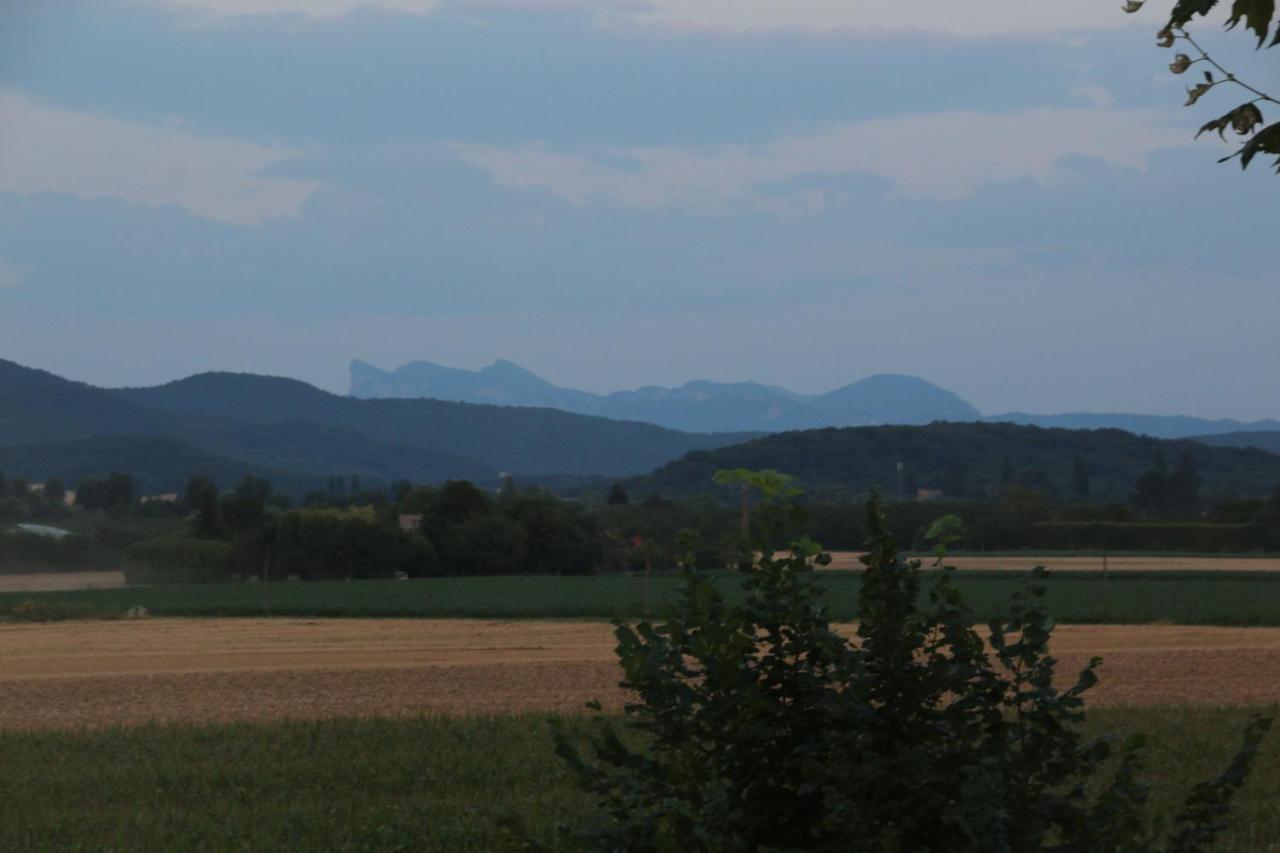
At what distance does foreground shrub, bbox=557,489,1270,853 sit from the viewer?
4.43 m

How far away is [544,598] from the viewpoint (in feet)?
167

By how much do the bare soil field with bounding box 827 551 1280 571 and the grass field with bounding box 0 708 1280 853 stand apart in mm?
47326

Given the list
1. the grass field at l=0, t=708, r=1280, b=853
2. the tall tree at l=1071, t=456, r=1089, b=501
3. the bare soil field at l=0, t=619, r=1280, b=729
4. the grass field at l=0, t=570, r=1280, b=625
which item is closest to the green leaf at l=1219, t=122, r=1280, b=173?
the grass field at l=0, t=708, r=1280, b=853

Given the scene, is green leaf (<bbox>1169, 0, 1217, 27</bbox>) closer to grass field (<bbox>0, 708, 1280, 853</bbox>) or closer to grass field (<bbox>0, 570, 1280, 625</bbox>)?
grass field (<bbox>0, 708, 1280, 853</bbox>)

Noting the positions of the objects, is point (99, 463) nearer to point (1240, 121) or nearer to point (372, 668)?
point (372, 668)

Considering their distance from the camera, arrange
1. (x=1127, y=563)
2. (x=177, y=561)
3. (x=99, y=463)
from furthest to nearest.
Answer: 1. (x=99, y=463)
2. (x=1127, y=563)
3. (x=177, y=561)

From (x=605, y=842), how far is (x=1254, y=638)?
116ft

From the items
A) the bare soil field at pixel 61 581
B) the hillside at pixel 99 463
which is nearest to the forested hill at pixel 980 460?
the bare soil field at pixel 61 581

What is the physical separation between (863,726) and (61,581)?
235ft

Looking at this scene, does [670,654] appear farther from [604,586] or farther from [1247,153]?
[604,586]

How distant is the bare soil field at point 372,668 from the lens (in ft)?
70.8

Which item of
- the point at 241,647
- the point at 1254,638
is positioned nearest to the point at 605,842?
the point at 241,647

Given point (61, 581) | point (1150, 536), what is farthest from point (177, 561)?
point (1150, 536)

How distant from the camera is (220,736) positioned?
52.4ft
